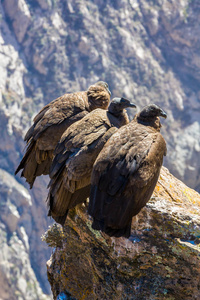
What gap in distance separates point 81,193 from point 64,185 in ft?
1.06

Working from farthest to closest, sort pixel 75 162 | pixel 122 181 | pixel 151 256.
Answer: pixel 75 162, pixel 151 256, pixel 122 181

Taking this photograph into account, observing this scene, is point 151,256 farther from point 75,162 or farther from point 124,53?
point 124,53

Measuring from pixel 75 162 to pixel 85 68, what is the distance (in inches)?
2477

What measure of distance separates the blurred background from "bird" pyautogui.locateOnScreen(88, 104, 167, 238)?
54416mm

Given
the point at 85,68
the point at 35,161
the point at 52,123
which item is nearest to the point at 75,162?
the point at 52,123

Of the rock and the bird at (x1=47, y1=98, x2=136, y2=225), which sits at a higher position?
the rock

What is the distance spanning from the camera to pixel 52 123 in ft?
24.7

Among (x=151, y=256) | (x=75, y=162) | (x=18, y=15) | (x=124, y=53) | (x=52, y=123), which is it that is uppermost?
(x=124, y=53)

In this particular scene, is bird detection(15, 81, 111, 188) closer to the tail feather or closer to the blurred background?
the tail feather

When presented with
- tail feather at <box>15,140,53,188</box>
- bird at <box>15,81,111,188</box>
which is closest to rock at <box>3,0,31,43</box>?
bird at <box>15,81,111,188</box>

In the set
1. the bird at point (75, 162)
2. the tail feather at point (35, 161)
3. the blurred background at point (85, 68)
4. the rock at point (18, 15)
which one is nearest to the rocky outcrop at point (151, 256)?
the bird at point (75, 162)

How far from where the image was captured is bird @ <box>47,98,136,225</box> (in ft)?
20.6

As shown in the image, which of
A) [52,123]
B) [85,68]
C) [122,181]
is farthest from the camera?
[85,68]

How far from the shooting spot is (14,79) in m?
64.1
